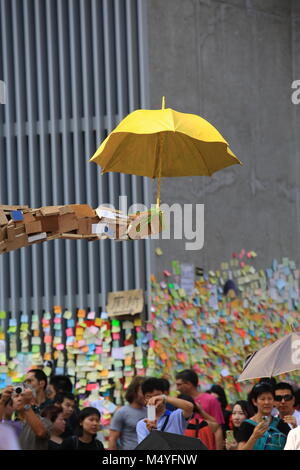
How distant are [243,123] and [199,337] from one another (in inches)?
115

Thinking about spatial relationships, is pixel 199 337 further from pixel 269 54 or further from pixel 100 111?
pixel 269 54

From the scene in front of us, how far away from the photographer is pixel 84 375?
1372cm

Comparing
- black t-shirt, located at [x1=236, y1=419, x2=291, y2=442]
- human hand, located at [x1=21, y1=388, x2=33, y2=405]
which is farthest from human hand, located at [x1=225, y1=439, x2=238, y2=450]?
human hand, located at [x1=21, y1=388, x2=33, y2=405]

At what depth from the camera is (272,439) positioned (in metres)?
8.88

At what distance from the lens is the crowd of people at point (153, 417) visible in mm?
8758

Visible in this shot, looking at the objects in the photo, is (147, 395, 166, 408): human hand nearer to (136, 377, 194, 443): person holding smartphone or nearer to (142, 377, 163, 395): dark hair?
(136, 377, 194, 443): person holding smartphone

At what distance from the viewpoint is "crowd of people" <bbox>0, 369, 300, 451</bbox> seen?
345 inches

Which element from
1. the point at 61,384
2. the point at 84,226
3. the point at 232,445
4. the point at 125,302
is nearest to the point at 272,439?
the point at 232,445

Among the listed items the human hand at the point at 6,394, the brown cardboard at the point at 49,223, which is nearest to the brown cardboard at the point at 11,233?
the brown cardboard at the point at 49,223

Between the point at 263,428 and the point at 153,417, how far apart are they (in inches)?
45.5

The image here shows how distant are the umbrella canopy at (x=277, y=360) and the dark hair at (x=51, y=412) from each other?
167 centimetres

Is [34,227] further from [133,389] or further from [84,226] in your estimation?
[133,389]

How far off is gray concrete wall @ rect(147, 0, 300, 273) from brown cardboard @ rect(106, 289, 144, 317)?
480 millimetres

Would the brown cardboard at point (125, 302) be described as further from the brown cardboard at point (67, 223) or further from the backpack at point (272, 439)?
the brown cardboard at point (67, 223)
